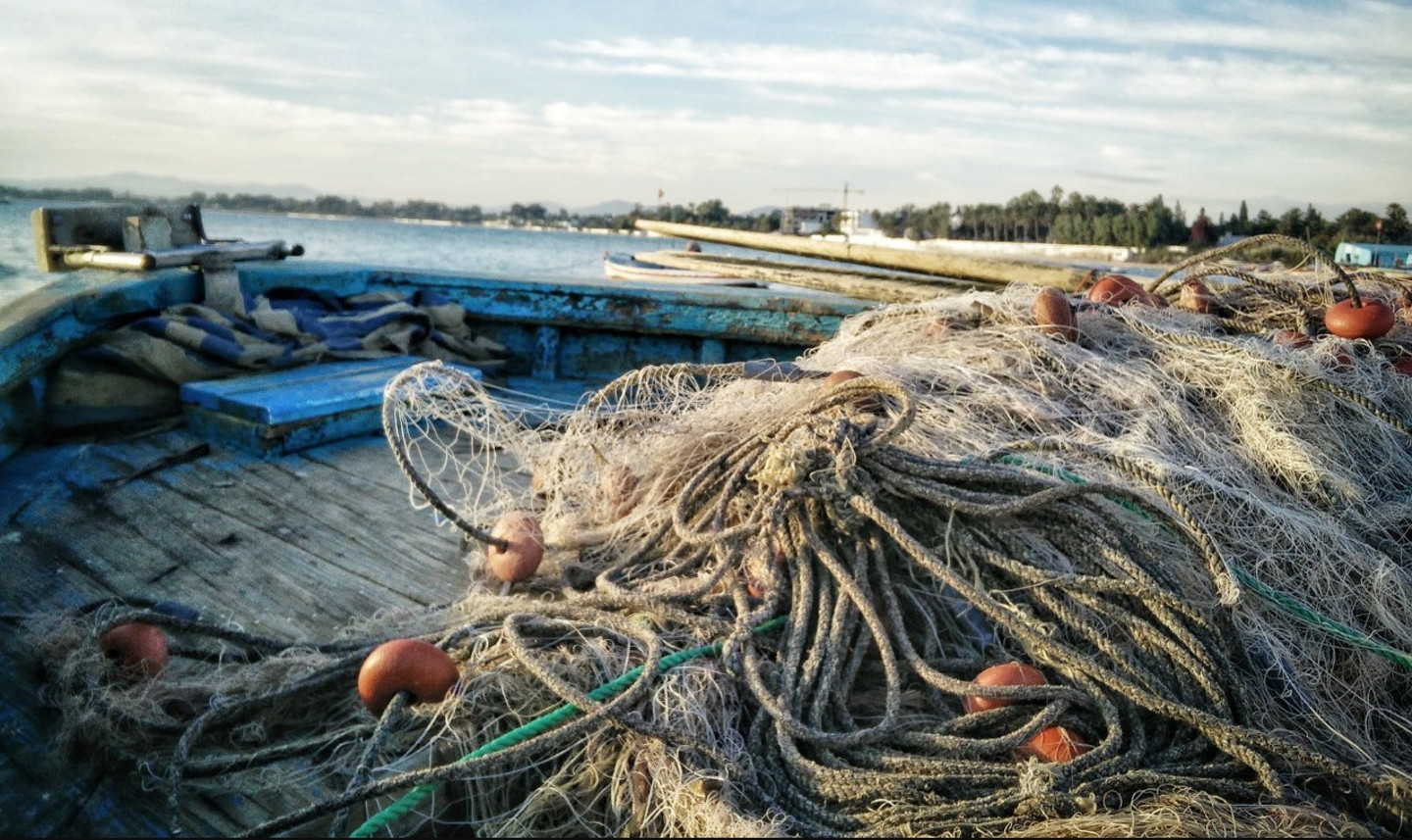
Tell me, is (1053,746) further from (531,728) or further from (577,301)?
(577,301)

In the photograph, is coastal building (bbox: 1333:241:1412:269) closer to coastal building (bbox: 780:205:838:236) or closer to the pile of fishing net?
the pile of fishing net

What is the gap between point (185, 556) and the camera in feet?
8.60

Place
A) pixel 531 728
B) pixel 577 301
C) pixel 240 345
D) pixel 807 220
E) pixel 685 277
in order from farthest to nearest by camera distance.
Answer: pixel 807 220 → pixel 685 277 → pixel 577 301 → pixel 240 345 → pixel 531 728

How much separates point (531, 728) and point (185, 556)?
5.24ft

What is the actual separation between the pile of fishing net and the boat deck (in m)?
0.10

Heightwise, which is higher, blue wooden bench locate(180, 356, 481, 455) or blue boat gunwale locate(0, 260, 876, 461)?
blue boat gunwale locate(0, 260, 876, 461)

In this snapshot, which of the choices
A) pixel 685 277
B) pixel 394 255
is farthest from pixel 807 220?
pixel 685 277

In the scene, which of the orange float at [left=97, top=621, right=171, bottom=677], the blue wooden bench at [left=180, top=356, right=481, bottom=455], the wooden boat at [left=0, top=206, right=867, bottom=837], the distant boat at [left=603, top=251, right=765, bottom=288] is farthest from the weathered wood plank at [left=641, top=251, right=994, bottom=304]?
the orange float at [left=97, top=621, right=171, bottom=677]

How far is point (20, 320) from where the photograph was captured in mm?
3273

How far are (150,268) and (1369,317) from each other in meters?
4.92

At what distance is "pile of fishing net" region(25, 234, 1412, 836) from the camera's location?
5.12ft

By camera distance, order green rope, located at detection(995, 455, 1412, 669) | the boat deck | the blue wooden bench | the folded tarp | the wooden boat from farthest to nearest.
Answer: the folded tarp → the blue wooden bench → the wooden boat → green rope, located at detection(995, 455, 1412, 669) → the boat deck

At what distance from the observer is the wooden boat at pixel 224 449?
1995mm

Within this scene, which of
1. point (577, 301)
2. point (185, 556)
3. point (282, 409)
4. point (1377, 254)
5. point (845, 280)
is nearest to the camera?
point (185, 556)
